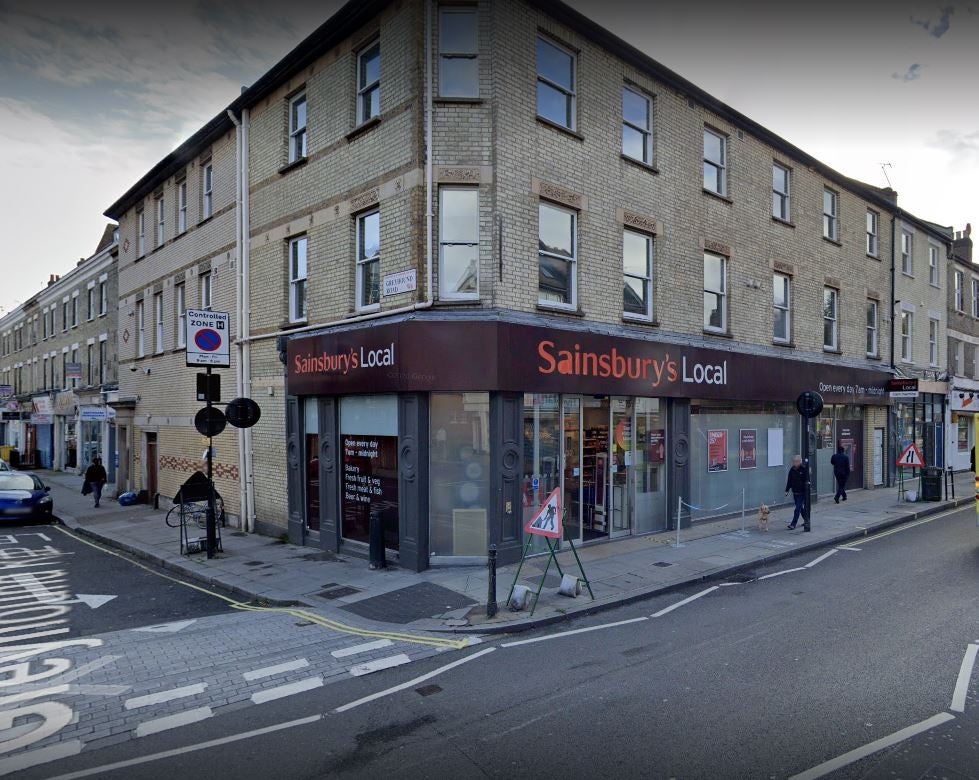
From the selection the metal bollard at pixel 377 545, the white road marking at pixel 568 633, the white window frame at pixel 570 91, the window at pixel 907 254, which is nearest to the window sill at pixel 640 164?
the white window frame at pixel 570 91

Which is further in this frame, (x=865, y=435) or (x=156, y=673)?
(x=865, y=435)

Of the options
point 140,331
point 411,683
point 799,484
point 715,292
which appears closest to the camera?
point 411,683

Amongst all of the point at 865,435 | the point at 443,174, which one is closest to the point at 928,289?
the point at 865,435

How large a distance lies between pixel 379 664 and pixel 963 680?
6003 millimetres

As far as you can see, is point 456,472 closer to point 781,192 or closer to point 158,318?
point 781,192

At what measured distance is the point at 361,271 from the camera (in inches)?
493

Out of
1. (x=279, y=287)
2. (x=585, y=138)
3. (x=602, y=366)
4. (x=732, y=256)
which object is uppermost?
(x=585, y=138)

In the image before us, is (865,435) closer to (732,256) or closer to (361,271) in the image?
(732,256)

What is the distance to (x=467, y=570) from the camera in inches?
425

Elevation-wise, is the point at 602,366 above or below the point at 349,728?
above

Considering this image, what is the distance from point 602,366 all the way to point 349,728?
27.9 feet

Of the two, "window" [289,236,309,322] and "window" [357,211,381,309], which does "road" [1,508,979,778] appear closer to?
"window" [357,211,381,309]

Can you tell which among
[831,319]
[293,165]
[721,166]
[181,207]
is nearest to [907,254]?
[831,319]

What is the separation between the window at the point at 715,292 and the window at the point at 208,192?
13.5 metres
